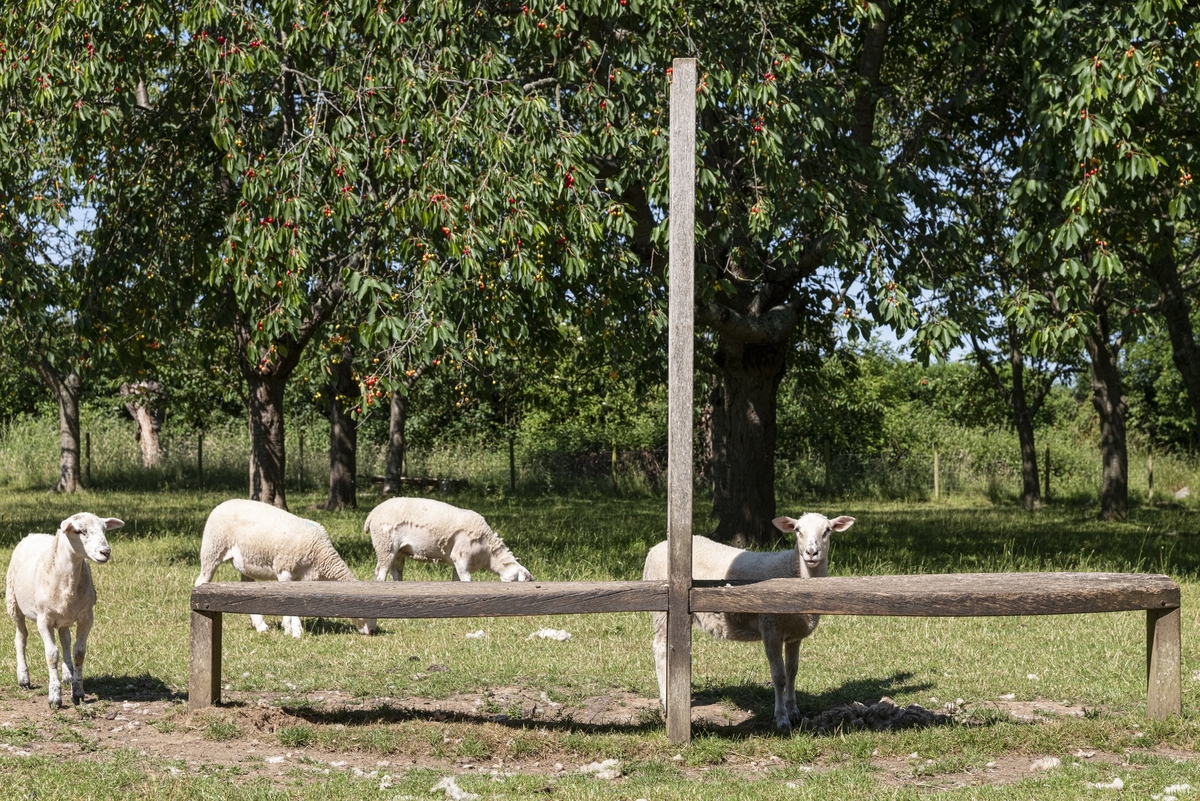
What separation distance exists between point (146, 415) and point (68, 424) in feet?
29.0

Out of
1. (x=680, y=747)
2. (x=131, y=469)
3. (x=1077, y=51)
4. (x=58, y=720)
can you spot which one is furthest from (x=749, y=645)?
(x=131, y=469)

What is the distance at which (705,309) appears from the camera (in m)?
14.9

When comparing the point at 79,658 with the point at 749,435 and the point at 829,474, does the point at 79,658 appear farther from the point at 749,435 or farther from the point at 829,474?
the point at 829,474

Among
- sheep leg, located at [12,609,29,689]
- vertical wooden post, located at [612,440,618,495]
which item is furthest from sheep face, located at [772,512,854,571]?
vertical wooden post, located at [612,440,618,495]

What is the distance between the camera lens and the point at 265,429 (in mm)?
18656

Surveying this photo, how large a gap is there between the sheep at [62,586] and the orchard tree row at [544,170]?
12.1 ft

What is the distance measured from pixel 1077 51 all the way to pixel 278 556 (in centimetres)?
927

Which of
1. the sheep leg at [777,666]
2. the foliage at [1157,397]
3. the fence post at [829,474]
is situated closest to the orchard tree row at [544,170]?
the sheep leg at [777,666]

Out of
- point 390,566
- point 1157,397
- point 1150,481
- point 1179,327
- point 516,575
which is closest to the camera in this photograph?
point 516,575

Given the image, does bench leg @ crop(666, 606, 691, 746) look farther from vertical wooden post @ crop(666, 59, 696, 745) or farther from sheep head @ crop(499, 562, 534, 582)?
sheep head @ crop(499, 562, 534, 582)

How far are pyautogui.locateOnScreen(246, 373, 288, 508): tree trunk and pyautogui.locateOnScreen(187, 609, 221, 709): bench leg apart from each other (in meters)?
11.5

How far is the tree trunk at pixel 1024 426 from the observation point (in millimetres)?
25516

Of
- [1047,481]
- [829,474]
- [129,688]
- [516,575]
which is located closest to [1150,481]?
[1047,481]

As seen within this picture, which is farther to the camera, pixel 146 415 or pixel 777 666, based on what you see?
pixel 146 415
